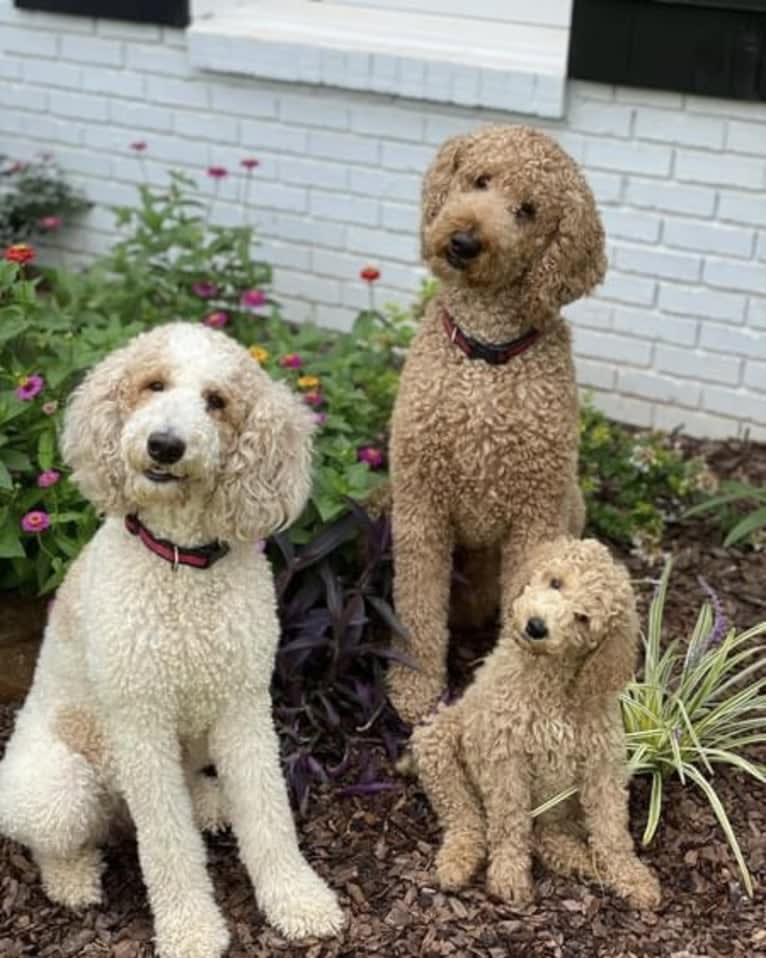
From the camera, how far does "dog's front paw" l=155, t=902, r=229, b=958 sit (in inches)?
106

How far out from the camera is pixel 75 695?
2.79 metres

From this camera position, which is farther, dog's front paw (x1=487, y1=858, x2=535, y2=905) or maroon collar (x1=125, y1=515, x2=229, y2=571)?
dog's front paw (x1=487, y1=858, x2=535, y2=905)

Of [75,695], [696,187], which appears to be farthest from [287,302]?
[75,695]

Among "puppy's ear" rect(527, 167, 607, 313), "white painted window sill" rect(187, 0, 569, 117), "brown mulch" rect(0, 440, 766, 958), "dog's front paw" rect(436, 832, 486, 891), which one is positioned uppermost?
"white painted window sill" rect(187, 0, 569, 117)

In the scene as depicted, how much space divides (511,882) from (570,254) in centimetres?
134

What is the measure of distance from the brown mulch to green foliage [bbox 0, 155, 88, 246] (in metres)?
3.06

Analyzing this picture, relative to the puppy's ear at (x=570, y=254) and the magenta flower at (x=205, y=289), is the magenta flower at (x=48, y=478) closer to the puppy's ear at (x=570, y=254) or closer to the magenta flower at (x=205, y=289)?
the puppy's ear at (x=570, y=254)

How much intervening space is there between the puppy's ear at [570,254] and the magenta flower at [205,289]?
179 cm

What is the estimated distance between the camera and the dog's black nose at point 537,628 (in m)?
2.58

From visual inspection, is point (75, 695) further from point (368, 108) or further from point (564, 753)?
point (368, 108)

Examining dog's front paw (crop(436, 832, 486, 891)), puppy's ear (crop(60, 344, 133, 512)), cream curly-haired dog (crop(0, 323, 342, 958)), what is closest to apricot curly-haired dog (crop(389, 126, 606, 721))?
dog's front paw (crop(436, 832, 486, 891))

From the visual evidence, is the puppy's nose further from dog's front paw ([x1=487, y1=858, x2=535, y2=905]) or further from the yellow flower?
dog's front paw ([x1=487, y1=858, x2=535, y2=905])

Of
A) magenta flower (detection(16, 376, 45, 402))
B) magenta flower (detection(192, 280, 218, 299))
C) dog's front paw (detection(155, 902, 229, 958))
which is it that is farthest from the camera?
magenta flower (detection(192, 280, 218, 299))

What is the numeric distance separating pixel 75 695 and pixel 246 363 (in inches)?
31.8
